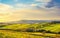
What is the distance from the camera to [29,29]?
3918mm

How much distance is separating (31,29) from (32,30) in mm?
44

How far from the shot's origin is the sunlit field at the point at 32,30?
3.76 meters

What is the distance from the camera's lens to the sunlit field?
3.76 metres

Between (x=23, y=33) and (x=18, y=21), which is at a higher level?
(x=18, y=21)

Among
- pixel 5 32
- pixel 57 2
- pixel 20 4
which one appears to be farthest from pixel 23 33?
pixel 57 2

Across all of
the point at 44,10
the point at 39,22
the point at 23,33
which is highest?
the point at 44,10

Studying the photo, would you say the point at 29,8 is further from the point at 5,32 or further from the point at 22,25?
the point at 5,32

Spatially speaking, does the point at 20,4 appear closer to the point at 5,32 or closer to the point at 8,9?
the point at 8,9

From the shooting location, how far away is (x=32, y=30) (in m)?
3.88

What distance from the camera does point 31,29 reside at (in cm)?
391

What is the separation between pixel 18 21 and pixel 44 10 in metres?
0.74

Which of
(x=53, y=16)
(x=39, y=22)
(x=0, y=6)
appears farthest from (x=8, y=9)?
(x=53, y=16)

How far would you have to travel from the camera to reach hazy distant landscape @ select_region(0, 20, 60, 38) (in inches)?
148

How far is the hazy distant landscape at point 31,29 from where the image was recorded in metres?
3.77
